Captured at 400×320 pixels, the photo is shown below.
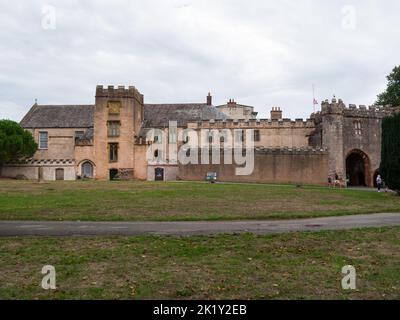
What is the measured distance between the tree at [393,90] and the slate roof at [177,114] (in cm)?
2360

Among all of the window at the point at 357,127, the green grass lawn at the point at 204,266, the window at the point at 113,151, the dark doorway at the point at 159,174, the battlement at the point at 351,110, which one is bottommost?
the green grass lawn at the point at 204,266

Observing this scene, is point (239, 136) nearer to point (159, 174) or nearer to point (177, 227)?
point (159, 174)

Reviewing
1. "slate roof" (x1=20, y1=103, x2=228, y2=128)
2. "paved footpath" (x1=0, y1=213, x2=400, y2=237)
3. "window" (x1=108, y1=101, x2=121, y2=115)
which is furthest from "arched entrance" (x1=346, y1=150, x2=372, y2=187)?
"paved footpath" (x1=0, y1=213, x2=400, y2=237)

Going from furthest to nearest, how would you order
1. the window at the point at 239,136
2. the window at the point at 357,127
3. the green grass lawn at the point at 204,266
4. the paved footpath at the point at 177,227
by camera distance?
the window at the point at 239,136 → the window at the point at 357,127 → the paved footpath at the point at 177,227 → the green grass lawn at the point at 204,266

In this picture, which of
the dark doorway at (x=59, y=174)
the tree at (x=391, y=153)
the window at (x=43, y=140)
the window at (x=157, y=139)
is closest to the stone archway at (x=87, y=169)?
the dark doorway at (x=59, y=174)

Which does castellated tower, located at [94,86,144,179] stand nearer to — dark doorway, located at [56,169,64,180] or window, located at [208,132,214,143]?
dark doorway, located at [56,169,64,180]

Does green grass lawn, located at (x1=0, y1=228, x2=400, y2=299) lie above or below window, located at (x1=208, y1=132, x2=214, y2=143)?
below

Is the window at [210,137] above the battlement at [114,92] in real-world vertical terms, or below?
below

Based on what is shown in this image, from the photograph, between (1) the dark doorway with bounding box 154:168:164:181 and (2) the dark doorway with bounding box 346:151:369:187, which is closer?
(2) the dark doorway with bounding box 346:151:369:187

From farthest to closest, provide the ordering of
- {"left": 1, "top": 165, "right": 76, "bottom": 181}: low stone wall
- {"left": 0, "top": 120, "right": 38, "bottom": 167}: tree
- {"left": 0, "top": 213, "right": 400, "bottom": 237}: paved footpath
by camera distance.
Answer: {"left": 1, "top": 165, "right": 76, "bottom": 181}: low stone wall
{"left": 0, "top": 120, "right": 38, "bottom": 167}: tree
{"left": 0, "top": 213, "right": 400, "bottom": 237}: paved footpath

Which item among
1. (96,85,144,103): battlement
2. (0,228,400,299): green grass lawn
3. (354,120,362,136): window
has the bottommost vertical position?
(0,228,400,299): green grass lawn

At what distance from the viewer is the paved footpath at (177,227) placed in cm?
1302

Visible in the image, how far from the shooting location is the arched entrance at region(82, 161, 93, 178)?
52.3m

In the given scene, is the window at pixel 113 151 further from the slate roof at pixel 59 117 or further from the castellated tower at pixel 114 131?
the slate roof at pixel 59 117
